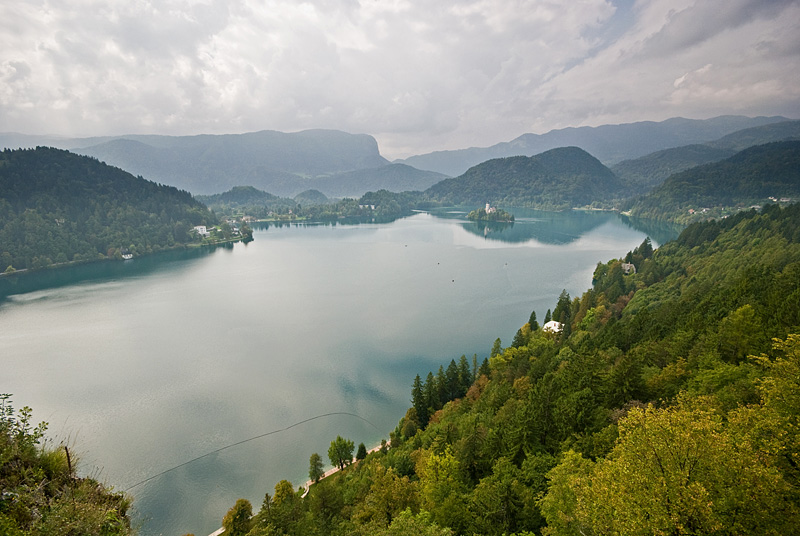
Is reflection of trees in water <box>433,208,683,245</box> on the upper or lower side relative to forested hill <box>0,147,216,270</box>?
lower

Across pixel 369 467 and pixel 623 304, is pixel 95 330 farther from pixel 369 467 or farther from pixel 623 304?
pixel 623 304

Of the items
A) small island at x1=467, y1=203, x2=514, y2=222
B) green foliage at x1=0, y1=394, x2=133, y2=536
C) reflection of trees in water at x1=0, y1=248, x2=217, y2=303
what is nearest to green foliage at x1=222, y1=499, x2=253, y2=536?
green foliage at x1=0, y1=394, x2=133, y2=536

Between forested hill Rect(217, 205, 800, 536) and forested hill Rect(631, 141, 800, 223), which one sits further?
forested hill Rect(631, 141, 800, 223)

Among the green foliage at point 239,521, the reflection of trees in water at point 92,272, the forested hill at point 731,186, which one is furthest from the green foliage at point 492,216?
the green foliage at point 239,521

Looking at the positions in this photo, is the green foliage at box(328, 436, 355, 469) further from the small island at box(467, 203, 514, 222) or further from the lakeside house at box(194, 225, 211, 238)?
the small island at box(467, 203, 514, 222)

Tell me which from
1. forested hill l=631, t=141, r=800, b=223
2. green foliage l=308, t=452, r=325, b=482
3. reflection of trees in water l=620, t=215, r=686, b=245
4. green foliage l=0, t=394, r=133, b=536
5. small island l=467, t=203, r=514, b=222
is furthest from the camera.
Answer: small island l=467, t=203, r=514, b=222

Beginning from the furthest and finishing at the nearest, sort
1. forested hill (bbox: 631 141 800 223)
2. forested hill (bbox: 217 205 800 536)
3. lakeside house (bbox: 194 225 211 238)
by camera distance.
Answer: forested hill (bbox: 631 141 800 223)
lakeside house (bbox: 194 225 211 238)
forested hill (bbox: 217 205 800 536)

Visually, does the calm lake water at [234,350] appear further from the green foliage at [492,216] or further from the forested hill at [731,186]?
the forested hill at [731,186]

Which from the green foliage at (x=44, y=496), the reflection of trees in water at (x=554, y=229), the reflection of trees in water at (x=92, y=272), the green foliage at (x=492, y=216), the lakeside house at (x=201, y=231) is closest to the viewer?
the green foliage at (x=44, y=496)
